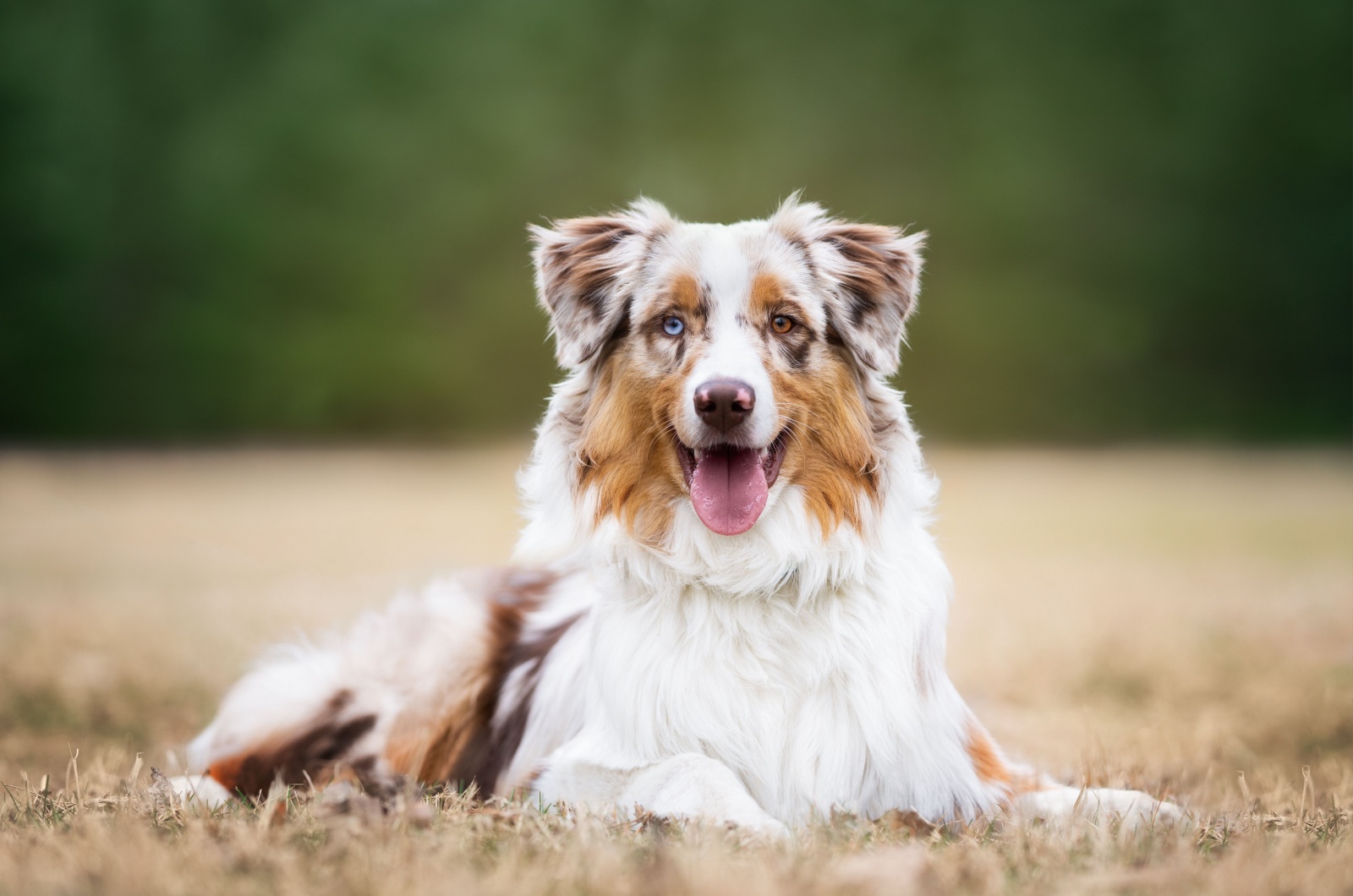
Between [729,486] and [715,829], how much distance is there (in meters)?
1.07

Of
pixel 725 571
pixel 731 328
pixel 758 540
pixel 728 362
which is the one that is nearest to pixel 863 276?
pixel 731 328

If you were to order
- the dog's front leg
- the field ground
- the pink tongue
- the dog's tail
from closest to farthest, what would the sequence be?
1. the field ground
2. the dog's front leg
3. the pink tongue
4. the dog's tail

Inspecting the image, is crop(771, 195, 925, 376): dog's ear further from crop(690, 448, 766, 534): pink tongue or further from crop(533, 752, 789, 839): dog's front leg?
crop(533, 752, 789, 839): dog's front leg

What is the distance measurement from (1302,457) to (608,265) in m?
21.3

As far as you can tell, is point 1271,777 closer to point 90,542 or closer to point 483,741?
point 483,741

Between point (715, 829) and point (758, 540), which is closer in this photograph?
point (715, 829)

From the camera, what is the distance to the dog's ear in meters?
4.05

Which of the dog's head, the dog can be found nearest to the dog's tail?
the dog

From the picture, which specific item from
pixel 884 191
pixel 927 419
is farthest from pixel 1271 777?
pixel 884 191

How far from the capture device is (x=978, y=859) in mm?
2934

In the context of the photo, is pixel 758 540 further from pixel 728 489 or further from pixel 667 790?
pixel 667 790

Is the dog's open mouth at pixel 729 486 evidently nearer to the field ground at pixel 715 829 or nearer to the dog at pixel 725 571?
the dog at pixel 725 571

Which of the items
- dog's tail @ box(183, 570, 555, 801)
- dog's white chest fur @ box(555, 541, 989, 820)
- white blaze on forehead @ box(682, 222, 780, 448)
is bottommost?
dog's tail @ box(183, 570, 555, 801)

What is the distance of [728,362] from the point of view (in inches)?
144
